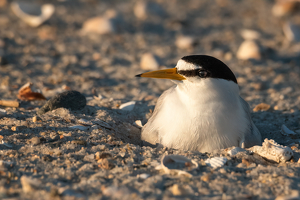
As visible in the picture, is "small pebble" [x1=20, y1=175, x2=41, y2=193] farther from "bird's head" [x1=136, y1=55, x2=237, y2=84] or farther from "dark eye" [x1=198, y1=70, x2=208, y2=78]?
"dark eye" [x1=198, y1=70, x2=208, y2=78]

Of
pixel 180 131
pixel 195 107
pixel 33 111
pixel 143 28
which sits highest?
pixel 143 28

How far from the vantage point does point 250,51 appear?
21.1 ft

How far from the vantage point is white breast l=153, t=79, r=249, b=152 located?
287 centimetres

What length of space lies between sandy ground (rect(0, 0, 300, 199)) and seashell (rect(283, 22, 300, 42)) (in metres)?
0.18

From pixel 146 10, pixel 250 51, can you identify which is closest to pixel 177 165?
pixel 250 51

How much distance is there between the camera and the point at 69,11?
320 inches

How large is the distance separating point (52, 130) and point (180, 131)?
126cm

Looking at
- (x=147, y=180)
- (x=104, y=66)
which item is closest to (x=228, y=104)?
(x=147, y=180)

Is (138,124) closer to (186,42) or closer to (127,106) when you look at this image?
(127,106)

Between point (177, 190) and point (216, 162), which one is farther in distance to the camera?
point (216, 162)

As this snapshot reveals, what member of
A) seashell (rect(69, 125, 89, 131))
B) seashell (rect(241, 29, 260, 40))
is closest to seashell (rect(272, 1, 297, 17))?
seashell (rect(241, 29, 260, 40))

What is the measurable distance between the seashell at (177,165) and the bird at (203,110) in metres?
0.40

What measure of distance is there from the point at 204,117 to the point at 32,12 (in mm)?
5925

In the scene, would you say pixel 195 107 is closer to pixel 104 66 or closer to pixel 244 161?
pixel 244 161
